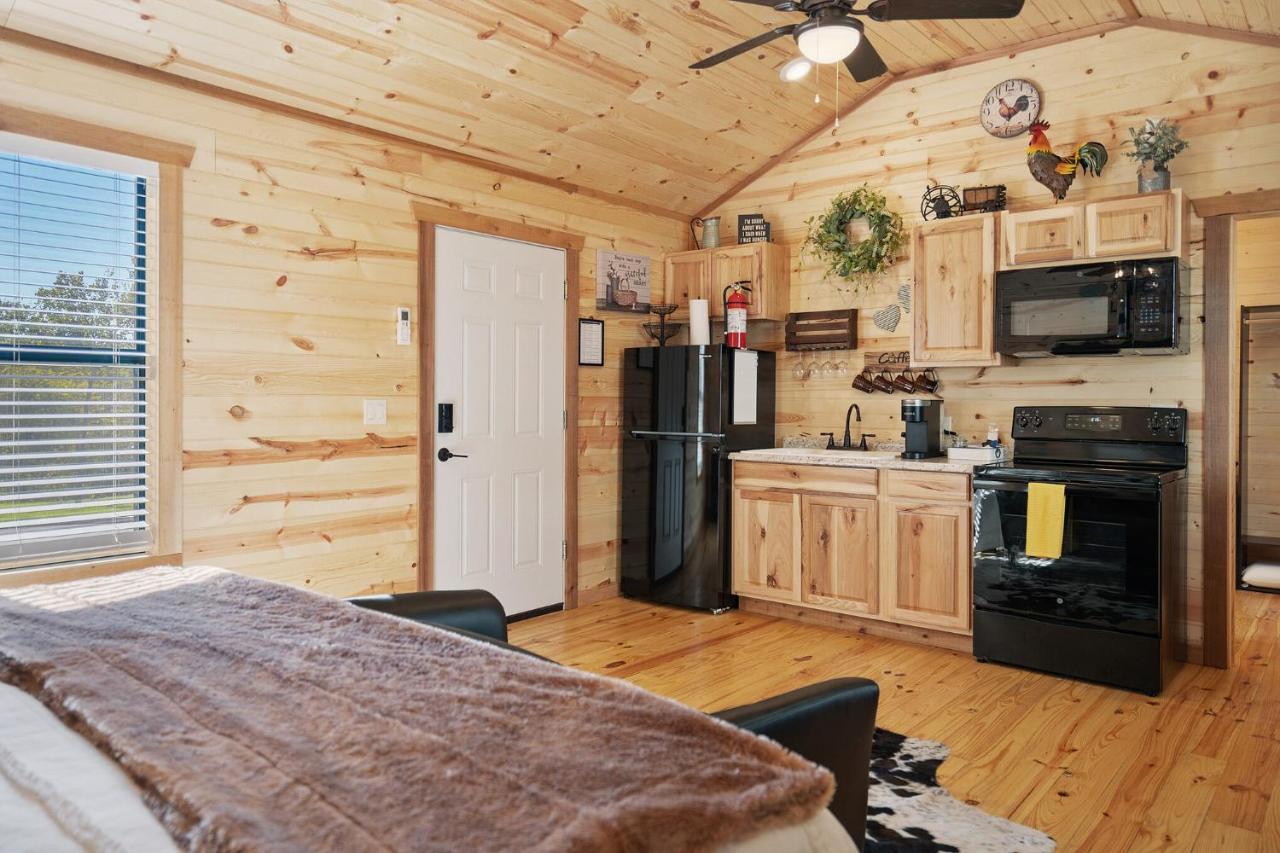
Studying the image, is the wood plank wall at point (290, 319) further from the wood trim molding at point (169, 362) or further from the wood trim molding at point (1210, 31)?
the wood trim molding at point (1210, 31)

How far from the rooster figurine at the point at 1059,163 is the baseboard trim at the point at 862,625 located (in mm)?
2204

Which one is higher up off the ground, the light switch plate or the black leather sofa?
the light switch plate

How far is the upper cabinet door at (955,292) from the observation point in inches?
168

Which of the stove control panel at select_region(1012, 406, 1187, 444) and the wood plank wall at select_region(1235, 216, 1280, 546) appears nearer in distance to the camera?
the stove control panel at select_region(1012, 406, 1187, 444)

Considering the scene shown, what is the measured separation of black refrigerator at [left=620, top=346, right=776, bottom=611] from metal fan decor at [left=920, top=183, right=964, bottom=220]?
3.96ft

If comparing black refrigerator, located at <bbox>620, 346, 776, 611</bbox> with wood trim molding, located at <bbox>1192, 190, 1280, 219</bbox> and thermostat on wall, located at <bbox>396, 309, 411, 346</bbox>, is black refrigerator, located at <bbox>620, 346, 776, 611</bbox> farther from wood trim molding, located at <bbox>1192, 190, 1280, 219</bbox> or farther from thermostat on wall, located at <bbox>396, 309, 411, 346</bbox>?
wood trim molding, located at <bbox>1192, 190, 1280, 219</bbox>

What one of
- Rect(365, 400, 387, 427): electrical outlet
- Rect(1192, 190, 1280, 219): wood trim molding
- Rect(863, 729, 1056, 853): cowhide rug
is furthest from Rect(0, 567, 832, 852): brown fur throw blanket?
Rect(1192, 190, 1280, 219): wood trim molding

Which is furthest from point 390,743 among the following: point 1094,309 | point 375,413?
point 1094,309

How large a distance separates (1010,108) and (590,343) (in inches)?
101

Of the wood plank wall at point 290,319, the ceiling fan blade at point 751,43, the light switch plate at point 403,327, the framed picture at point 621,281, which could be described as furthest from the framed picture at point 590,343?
the ceiling fan blade at point 751,43

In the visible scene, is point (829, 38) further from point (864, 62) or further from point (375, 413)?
point (375, 413)

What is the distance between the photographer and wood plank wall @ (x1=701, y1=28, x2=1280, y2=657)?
12.7ft

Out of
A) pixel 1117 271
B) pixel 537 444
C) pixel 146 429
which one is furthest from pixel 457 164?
pixel 1117 271

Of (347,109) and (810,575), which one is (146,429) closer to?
(347,109)
